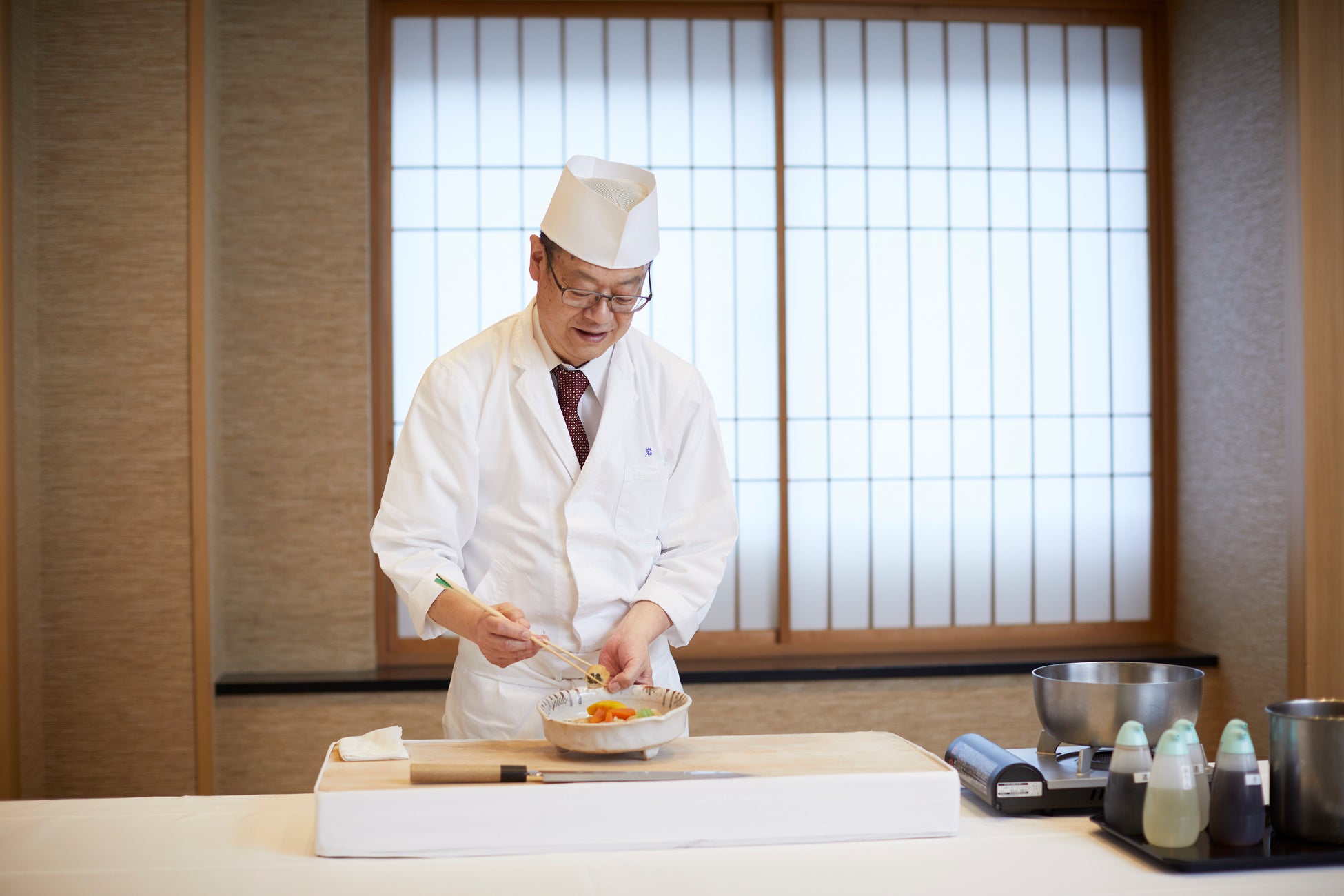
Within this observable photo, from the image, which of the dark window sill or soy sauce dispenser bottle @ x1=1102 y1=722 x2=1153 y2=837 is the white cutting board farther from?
the dark window sill

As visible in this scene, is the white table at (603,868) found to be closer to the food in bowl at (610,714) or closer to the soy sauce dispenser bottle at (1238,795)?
the soy sauce dispenser bottle at (1238,795)

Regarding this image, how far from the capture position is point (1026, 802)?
151 centimetres

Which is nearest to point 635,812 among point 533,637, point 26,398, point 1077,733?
point 533,637

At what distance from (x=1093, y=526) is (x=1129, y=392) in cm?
47

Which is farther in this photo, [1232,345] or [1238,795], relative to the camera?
[1232,345]

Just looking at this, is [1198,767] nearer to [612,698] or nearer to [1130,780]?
[1130,780]

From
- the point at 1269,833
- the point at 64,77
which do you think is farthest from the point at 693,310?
the point at 1269,833

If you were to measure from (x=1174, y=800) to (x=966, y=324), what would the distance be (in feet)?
8.09

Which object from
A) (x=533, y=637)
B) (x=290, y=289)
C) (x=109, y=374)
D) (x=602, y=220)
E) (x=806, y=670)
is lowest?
(x=806, y=670)

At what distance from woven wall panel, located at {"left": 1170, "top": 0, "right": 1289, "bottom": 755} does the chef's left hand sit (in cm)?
222

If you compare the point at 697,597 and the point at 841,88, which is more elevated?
the point at 841,88

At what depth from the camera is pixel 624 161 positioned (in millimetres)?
3504

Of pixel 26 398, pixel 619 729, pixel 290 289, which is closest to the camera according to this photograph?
pixel 619 729

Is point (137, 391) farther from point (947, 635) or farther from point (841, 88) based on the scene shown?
point (947, 635)
